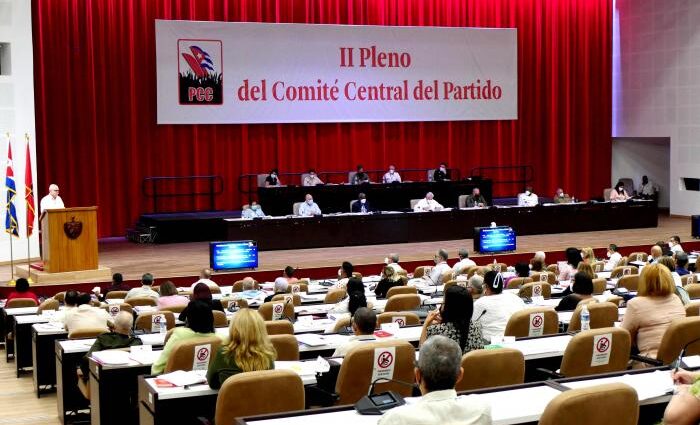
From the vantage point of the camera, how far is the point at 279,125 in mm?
22203

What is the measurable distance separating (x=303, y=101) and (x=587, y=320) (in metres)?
15.6

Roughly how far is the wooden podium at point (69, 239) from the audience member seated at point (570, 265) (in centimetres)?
647

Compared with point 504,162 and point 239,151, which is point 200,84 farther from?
point 504,162

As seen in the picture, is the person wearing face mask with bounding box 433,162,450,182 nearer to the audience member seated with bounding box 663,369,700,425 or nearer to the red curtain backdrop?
Answer: the red curtain backdrop

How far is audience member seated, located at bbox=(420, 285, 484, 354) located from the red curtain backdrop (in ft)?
52.0

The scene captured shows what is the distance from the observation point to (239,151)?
72.0 ft

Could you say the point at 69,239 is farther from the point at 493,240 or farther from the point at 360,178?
the point at 360,178

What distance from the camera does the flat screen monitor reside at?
1695 cm

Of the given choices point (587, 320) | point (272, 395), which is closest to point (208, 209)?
point (587, 320)

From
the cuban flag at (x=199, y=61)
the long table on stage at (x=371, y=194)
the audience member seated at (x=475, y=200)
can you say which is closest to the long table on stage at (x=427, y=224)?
the audience member seated at (x=475, y=200)

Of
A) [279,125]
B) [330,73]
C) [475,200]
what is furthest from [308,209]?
[330,73]

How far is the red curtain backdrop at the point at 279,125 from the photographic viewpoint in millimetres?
20047

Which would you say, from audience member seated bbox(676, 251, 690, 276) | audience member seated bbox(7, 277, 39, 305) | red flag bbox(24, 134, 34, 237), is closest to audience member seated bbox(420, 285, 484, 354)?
audience member seated bbox(676, 251, 690, 276)

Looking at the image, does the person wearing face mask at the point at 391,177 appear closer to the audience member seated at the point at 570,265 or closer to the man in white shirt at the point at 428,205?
the man in white shirt at the point at 428,205
